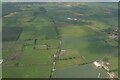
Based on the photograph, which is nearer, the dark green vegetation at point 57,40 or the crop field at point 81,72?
the crop field at point 81,72

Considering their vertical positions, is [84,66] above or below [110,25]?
below

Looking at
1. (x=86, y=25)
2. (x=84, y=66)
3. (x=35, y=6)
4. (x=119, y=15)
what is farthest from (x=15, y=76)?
(x=35, y=6)

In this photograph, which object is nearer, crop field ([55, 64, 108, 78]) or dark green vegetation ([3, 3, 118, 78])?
crop field ([55, 64, 108, 78])

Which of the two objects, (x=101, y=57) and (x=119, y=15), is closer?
(x=101, y=57)

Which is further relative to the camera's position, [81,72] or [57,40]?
[57,40]

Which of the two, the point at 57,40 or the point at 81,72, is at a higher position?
the point at 57,40

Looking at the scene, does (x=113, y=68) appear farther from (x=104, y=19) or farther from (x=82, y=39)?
(x=104, y=19)

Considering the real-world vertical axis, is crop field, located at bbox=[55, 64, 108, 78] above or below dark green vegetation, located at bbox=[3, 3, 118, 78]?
below

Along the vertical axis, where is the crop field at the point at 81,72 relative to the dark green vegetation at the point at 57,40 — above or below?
below
